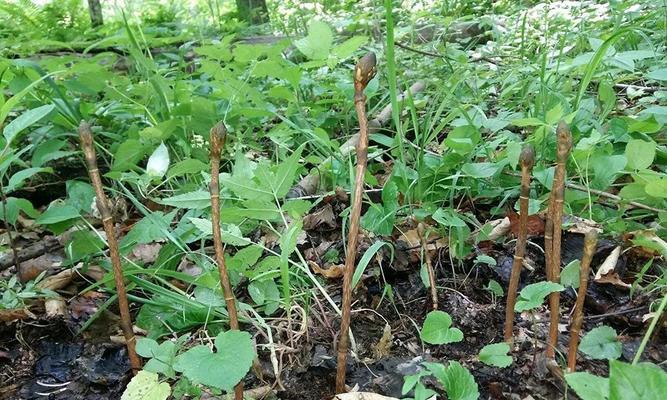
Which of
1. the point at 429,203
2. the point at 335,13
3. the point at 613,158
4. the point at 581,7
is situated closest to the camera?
the point at 613,158

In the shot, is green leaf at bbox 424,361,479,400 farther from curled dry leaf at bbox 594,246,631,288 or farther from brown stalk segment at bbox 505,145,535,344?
curled dry leaf at bbox 594,246,631,288

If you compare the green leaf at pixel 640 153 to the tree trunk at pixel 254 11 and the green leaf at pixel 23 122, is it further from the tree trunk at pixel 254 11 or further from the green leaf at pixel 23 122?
the tree trunk at pixel 254 11

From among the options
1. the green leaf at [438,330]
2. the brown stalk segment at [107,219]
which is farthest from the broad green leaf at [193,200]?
the green leaf at [438,330]

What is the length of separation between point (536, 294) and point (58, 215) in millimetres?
1128

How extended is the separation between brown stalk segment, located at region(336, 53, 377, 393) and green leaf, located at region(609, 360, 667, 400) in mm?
445

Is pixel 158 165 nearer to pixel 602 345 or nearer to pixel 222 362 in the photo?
pixel 222 362

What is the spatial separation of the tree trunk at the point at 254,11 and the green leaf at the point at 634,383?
7.33 meters

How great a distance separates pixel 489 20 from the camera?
146 inches

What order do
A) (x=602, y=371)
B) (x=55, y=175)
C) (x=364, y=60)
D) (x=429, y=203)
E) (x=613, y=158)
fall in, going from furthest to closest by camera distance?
(x=55, y=175)
(x=429, y=203)
(x=613, y=158)
(x=602, y=371)
(x=364, y=60)

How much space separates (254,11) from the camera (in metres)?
7.52

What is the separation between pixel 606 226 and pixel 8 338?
153 centimetres

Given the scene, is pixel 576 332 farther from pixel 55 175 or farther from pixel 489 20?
pixel 489 20

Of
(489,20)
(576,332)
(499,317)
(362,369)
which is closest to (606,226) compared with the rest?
(499,317)

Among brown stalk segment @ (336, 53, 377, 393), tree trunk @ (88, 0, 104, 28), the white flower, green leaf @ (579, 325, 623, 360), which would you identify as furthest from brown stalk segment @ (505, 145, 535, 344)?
tree trunk @ (88, 0, 104, 28)
